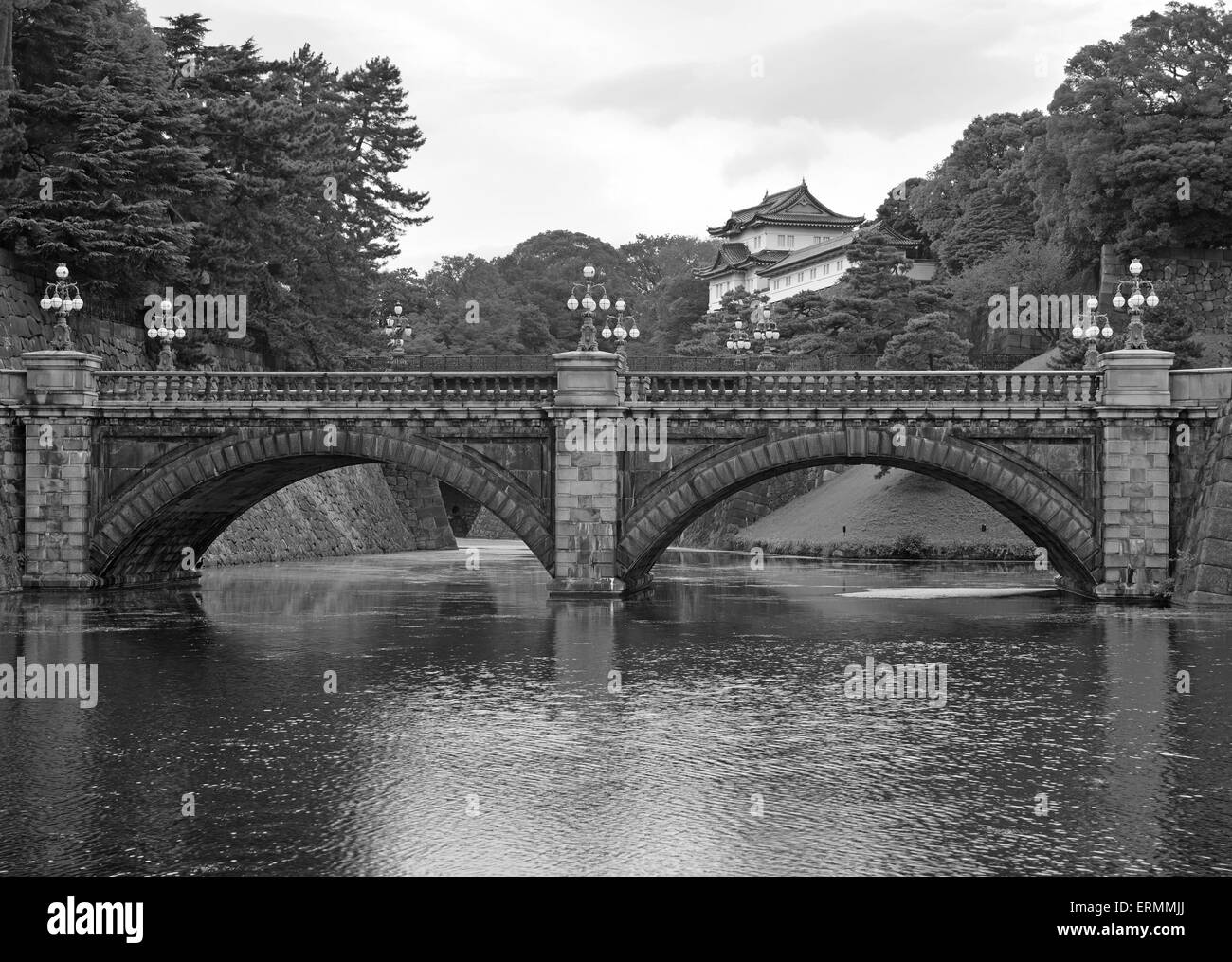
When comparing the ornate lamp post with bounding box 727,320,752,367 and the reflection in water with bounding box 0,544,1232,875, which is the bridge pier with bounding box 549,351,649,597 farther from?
the ornate lamp post with bounding box 727,320,752,367

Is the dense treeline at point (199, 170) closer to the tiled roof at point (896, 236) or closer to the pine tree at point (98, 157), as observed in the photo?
the pine tree at point (98, 157)

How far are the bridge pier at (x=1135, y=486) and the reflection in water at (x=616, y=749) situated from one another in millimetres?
4359

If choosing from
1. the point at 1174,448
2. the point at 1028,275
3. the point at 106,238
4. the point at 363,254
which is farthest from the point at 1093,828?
the point at 1028,275

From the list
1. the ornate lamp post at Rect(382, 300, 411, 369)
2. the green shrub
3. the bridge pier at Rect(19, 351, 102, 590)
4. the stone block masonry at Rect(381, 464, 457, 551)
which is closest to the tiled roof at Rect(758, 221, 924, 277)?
the ornate lamp post at Rect(382, 300, 411, 369)

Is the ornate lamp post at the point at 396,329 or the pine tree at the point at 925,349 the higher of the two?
the ornate lamp post at the point at 396,329

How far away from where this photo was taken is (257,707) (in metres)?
23.8

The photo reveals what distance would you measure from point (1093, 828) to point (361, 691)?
14069 mm

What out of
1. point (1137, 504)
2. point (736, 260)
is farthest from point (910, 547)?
point (736, 260)

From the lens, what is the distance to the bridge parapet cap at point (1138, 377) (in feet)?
139

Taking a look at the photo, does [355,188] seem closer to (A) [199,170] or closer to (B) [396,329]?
(B) [396,329]

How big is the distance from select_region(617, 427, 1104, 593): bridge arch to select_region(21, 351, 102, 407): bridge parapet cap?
18389mm

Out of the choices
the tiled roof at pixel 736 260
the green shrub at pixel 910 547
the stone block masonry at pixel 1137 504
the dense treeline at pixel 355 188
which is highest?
the tiled roof at pixel 736 260

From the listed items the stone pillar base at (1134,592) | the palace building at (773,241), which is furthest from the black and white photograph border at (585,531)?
the palace building at (773,241)

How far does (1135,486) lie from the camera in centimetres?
4206
